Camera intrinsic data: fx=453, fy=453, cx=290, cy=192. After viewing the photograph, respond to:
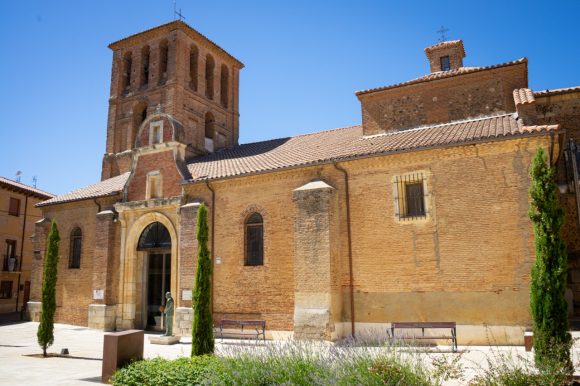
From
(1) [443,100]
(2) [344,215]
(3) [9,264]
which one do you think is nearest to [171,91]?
(2) [344,215]

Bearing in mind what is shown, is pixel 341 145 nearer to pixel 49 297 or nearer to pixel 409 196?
pixel 409 196

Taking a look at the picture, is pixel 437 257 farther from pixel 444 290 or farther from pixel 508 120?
pixel 508 120

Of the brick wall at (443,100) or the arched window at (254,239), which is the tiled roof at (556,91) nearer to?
the brick wall at (443,100)

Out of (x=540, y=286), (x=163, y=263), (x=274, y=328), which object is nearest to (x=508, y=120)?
(x=540, y=286)

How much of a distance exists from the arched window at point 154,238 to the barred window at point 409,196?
9.34 metres

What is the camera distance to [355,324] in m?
13.7

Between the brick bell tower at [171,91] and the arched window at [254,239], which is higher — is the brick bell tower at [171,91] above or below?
above

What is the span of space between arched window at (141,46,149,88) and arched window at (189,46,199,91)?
7.95ft

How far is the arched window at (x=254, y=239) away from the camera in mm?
15914

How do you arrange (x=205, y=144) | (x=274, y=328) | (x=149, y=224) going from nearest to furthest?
(x=274, y=328)
(x=149, y=224)
(x=205, y=144)

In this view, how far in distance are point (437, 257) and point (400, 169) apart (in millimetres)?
2866

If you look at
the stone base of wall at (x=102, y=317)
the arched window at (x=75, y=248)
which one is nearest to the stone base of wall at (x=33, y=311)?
the arched window at (x=75, y=248)

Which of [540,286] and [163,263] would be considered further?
[163,263]

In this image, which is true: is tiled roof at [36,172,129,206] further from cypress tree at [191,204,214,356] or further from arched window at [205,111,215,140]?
cypress tree at [191,204,214,356]
